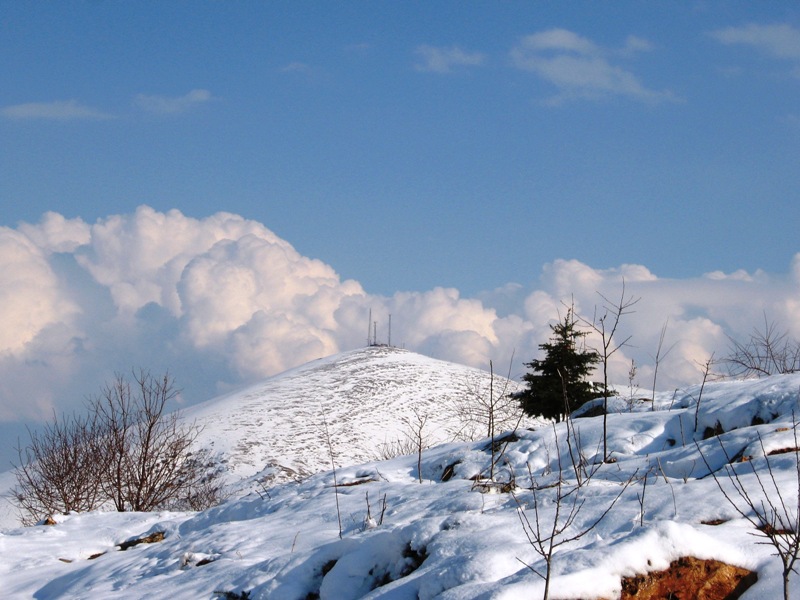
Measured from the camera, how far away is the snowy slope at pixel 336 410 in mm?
40031

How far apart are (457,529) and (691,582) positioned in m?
1.63

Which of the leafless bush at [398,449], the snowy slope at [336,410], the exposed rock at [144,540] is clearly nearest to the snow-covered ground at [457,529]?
the exposed rock at [144,540]

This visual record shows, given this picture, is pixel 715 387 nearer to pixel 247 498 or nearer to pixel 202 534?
pixel 247 498

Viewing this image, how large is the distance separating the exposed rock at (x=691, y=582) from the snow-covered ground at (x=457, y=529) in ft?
0.20

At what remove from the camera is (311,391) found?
5216cm

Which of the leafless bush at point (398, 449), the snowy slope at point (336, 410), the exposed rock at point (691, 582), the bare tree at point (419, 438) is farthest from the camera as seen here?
the snowy slope at point (336, 410)

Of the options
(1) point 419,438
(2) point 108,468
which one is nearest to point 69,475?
(2) point 108,468

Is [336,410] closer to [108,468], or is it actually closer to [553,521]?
[108,468]

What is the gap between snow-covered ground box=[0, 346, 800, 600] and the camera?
4543 millimetres

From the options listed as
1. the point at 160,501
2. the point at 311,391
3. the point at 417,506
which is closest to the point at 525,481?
the point at 417,506

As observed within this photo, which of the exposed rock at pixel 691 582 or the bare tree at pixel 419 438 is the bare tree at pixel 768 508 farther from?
the bare tree at pixel 419 438

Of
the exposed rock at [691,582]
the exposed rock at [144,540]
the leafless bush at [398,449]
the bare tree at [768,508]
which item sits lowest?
the leafless bush at [398,449]

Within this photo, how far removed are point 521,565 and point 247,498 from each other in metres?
6.39

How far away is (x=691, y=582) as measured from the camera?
4.39 m
